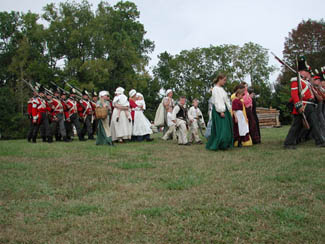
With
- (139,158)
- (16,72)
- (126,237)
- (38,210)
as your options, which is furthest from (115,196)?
(16,72)

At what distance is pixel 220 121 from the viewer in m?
9.99

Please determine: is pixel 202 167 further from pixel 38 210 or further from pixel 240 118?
pixel 240 118

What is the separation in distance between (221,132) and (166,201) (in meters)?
5.64

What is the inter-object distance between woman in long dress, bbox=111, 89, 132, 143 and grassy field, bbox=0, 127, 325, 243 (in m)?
5.53

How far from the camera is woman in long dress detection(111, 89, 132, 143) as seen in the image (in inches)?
523

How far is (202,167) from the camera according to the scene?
22.9ft

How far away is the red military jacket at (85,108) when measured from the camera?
15.5m

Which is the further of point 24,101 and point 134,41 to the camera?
point 134,41

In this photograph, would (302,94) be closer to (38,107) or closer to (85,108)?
(85,108)

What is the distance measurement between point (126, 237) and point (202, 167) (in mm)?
3760

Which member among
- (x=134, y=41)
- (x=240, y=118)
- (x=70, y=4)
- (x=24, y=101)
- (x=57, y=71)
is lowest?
(x=240, y=118)

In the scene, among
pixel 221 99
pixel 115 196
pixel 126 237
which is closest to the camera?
pixel 126 237

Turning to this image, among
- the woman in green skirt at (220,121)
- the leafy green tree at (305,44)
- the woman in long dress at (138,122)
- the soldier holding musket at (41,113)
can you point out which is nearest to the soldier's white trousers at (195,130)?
the woman in long dress at (138,122)

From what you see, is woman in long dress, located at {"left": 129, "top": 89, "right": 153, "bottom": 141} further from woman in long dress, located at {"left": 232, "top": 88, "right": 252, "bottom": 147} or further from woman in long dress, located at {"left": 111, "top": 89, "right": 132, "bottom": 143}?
woman in long dress, located at {"left": 232, "top": 88, "right": 252, "bottom": 147}
